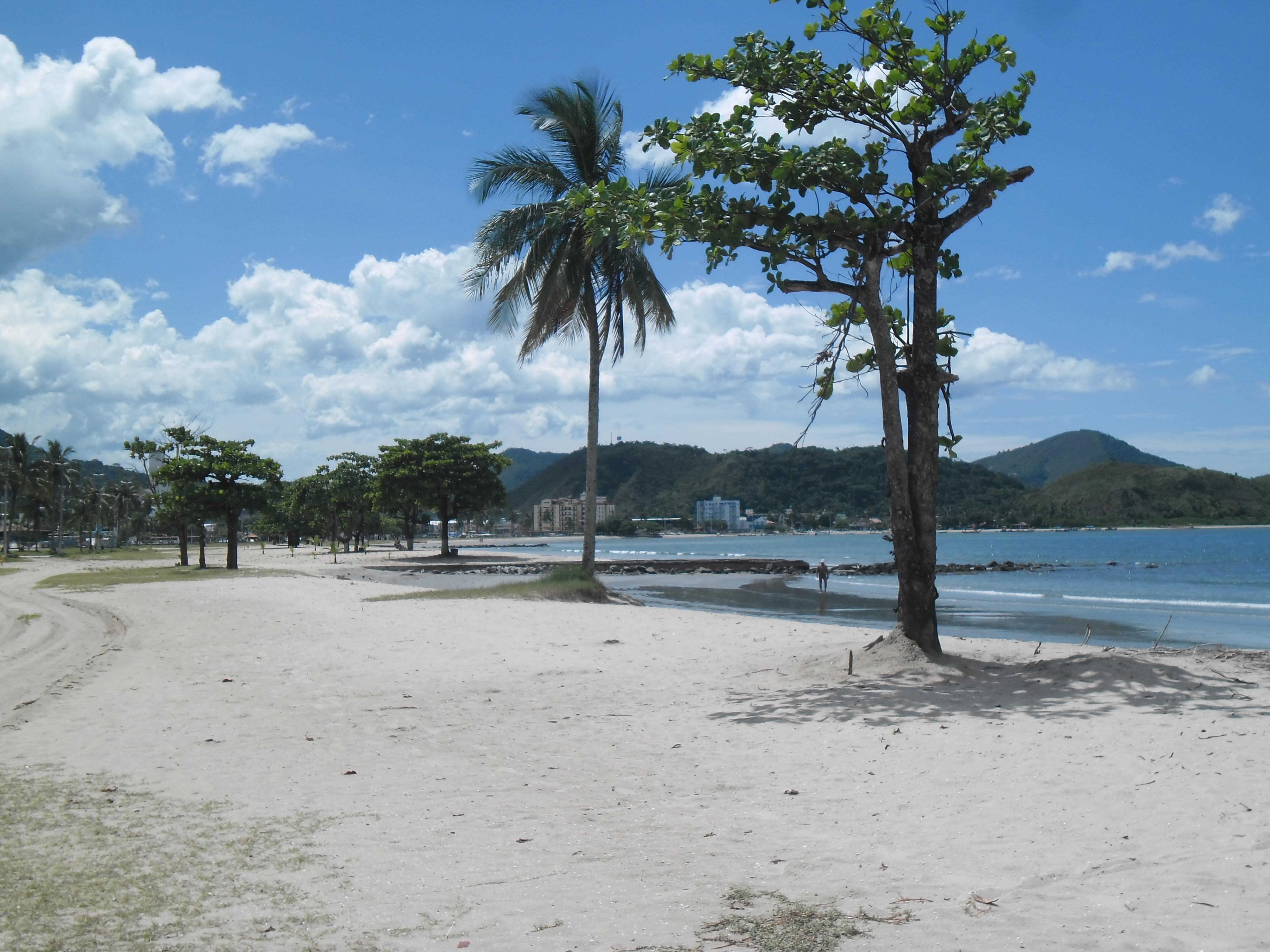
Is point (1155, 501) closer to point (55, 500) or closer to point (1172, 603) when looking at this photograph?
point (1172, 603)

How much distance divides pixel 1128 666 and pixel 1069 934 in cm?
547

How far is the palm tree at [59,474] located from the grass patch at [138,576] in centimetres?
3578

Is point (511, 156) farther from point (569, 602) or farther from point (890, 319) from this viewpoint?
point (890, 319)

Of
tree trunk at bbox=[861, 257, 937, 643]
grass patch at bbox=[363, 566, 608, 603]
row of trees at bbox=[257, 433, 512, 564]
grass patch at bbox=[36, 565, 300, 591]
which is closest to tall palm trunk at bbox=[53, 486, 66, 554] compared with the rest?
row of trees at bbox=[257, 433, 512, 564]

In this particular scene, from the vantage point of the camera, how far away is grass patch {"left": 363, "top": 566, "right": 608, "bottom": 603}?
18.4 meters

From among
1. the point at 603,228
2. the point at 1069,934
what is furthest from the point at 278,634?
the point at 1069,934

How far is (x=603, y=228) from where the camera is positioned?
8.88 metres

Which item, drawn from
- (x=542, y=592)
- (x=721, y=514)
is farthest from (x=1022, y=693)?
(x=721, y=514)

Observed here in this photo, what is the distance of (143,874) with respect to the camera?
3.97 m

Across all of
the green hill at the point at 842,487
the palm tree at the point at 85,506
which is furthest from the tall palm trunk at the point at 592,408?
the green hill at the point at 842,487

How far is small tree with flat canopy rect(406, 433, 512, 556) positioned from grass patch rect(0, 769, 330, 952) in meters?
41.5

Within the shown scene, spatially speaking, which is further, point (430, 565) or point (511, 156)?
point (430, 565)

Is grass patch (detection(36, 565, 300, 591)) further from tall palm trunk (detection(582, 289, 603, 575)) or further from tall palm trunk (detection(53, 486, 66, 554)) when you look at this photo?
tall palm trunk (detection(53, 486, 66, 554))

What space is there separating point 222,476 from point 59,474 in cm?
4192
